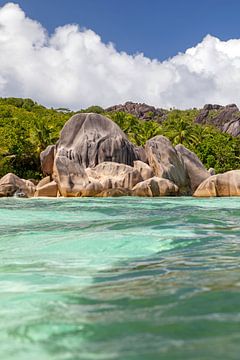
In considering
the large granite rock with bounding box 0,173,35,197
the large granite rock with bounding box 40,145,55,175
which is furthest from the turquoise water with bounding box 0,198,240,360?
the large granite rock with bounding box 40,145,55,175

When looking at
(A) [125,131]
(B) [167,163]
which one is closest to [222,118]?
(A) [125,131]

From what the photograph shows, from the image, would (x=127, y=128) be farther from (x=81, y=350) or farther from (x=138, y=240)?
(x=81, y=350)

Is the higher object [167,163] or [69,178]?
[167,163]

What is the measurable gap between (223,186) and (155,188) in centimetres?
354

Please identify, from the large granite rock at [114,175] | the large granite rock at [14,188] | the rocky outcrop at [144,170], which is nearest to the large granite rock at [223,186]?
the rocky outcrop at [144,170]

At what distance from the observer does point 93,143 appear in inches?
1080

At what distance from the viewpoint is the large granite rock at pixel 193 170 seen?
29.0 meters

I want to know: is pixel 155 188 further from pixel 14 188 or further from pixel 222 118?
pixel 222 118

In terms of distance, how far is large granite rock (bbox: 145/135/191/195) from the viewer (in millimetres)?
27141

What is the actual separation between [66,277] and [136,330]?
1971 mm

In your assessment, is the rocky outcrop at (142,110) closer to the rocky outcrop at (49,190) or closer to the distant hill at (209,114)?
the distant hill at (209,114)

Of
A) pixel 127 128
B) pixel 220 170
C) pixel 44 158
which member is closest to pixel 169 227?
pixel 44 158

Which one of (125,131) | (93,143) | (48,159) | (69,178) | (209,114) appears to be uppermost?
(209,114)

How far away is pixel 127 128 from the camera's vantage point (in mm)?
40281
